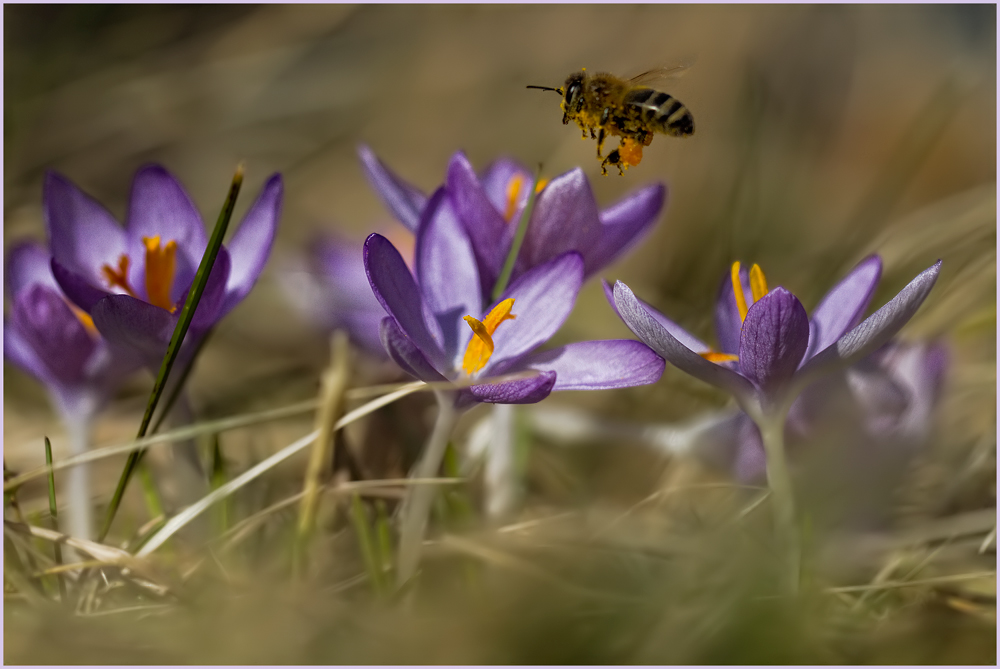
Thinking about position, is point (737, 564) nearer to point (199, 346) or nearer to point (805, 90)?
point (199, 346)

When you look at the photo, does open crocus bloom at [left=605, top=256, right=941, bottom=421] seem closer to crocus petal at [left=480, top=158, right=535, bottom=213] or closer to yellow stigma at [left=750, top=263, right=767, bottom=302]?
yellow stigma at [left=750, top=263, right=767, bottom=302]

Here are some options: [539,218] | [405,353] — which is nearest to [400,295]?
[405,353]

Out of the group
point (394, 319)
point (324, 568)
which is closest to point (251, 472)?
point (324, 568)

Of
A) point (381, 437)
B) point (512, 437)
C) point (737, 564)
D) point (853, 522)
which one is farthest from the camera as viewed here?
point (381, 437)

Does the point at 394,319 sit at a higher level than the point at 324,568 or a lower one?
higher

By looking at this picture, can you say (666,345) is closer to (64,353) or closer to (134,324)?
(134,324)

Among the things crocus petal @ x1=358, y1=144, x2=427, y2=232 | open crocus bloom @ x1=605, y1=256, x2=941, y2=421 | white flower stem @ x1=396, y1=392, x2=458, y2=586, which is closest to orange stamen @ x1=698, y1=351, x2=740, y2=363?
open crocus bloom @ x1=605, y1=256, x2=941, y2=421

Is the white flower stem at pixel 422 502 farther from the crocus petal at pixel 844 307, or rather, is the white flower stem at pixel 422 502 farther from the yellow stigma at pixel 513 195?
the crocus petal at pixel 844 307

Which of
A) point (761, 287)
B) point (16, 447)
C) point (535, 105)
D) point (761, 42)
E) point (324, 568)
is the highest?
point (761, 42)
